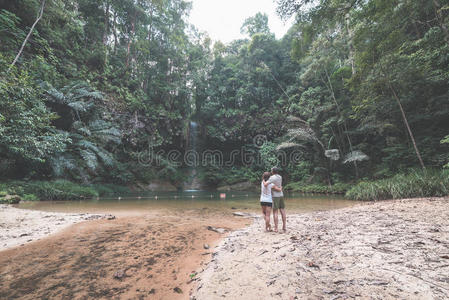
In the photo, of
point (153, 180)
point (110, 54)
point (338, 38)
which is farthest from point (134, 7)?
point (338, 38)

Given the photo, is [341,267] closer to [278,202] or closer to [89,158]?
[278,202]

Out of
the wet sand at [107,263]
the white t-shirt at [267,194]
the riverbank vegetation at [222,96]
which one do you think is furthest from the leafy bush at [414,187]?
the wet sand at [107,263]

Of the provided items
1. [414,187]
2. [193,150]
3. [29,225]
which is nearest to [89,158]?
[29,225]

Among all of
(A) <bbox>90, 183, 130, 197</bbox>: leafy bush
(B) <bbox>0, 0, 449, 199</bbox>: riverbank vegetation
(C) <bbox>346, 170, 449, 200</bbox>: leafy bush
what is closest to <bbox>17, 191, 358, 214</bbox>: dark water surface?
(C) <bbox>346, 170, 449, 200</bbox>: leafy bush

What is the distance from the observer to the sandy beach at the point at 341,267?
1408 mm

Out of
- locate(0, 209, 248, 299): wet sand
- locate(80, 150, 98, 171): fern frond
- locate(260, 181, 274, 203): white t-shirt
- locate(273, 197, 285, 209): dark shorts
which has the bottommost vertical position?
locate(0, 209, 248, 299): wet sand

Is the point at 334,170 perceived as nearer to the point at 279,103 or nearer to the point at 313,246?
the point at 279,103

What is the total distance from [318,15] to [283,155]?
14.9 m

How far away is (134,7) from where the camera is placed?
710 inches

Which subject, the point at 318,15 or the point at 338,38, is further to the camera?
the point at 338,38

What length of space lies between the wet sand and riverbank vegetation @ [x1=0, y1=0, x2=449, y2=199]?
230 inches

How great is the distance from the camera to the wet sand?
2.04 meters

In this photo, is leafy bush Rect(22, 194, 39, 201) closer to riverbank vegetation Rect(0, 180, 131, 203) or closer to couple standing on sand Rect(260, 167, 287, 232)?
riverbank vegetation Rect(0, 180, 131, 203)

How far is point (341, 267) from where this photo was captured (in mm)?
1799
